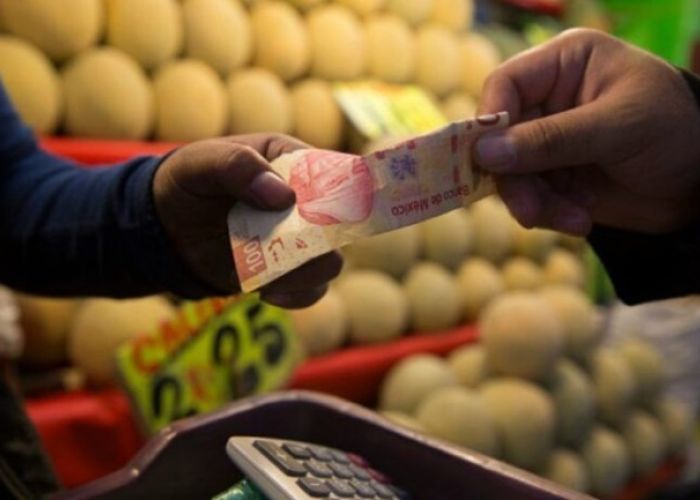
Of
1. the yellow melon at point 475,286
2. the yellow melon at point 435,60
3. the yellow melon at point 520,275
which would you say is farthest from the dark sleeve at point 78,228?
the yellow melon at point 520,275

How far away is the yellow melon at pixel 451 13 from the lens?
2.45m

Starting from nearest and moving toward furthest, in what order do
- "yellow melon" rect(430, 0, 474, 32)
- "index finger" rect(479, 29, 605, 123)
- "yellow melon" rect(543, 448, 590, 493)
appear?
"index finger" rect(479, 29, 605, 123), "yellow melon" rect(543, 448, 590, 493), "yellow melon" rect(430, 0, 474, 32)

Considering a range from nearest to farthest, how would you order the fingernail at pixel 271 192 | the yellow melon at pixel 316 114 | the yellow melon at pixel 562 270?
1. the fingernail at pixel 271 192
2. the yellow melon at pixel 316 114
3. the yellow melon at pixel 562 270

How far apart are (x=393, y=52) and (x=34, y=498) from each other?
1.74 meters

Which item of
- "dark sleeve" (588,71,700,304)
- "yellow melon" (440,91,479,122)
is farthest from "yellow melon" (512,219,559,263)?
"dark sleeve" (588,71,700,304)

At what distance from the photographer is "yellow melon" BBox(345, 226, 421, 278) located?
6.48 ft

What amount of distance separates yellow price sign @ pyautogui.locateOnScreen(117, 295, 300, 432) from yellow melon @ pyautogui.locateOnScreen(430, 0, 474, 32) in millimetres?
1421

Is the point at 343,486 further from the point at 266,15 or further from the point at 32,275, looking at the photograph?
the point at 266,15

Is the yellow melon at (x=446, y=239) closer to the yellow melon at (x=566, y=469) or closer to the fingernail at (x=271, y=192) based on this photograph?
the yellow melon at (x=566, y=469)

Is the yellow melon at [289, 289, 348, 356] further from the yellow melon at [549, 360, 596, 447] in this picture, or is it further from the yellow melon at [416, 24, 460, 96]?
the yellow melon at [416, 24, 460, 96]

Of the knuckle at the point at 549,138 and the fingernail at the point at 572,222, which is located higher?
the knuckle at the point at 549,138

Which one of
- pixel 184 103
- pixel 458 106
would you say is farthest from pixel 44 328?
pixel 458 106

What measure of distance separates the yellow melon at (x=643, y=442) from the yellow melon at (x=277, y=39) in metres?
1.29

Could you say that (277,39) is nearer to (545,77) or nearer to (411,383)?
(411,383)
